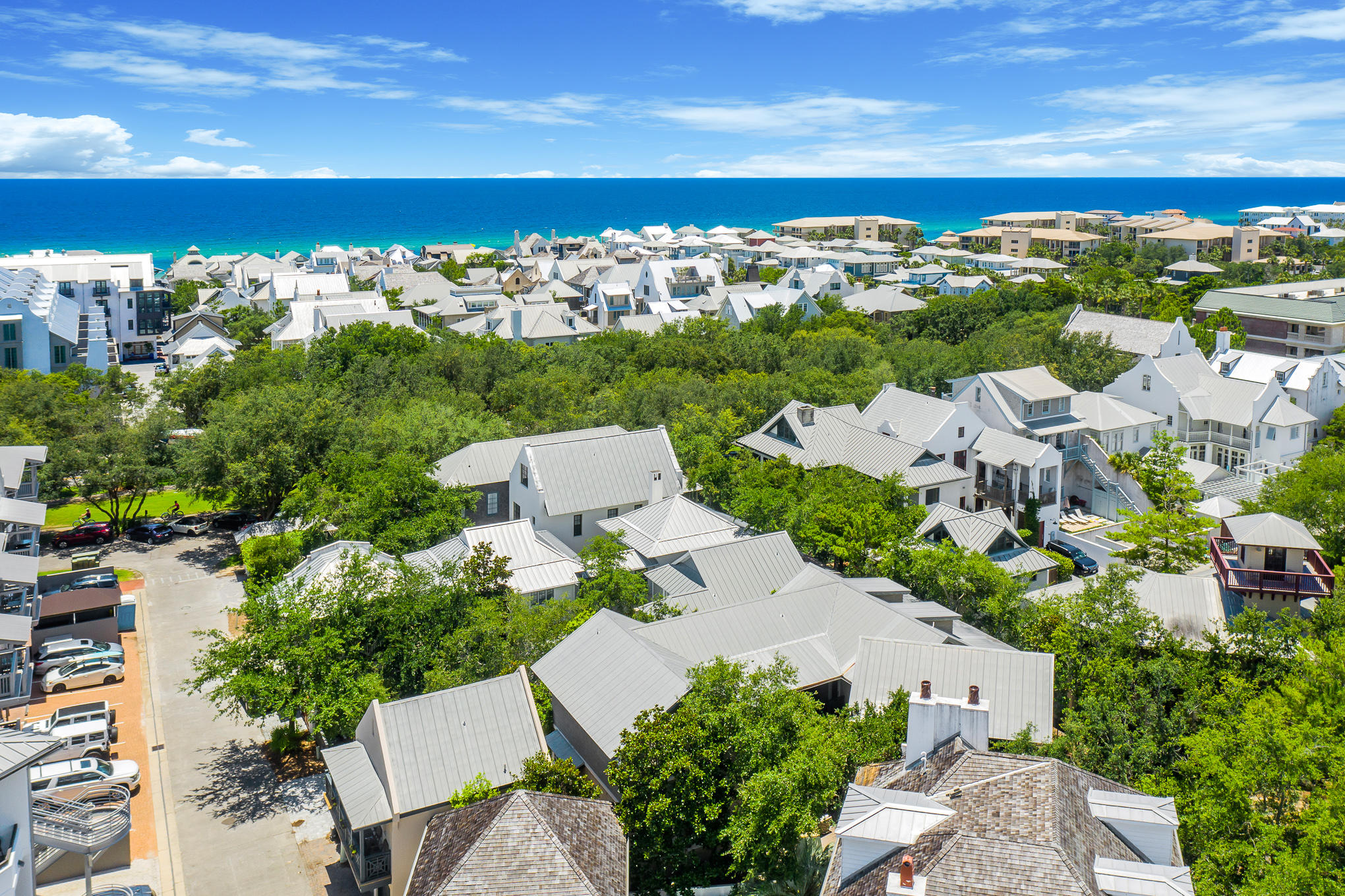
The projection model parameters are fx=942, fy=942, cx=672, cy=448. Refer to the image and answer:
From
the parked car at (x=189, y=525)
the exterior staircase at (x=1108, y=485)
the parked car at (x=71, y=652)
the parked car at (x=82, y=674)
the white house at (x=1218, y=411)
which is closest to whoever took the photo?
the parked car at (x=82, y=674)

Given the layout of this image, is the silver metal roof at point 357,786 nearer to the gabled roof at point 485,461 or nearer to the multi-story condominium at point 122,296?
the gabled roof at point 485,461

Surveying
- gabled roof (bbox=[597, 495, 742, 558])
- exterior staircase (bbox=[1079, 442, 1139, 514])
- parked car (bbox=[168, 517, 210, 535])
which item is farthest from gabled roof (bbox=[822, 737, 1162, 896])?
parked car (bbox=[168, 517, 210, 535])

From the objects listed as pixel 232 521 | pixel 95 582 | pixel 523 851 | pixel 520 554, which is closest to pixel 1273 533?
pixel 520 554

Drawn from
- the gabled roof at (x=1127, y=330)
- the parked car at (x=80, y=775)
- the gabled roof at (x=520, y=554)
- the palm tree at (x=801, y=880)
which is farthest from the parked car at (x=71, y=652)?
the gabled roof at (x=1127, y=330)

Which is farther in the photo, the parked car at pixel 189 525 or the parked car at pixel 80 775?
the parked car at pixel 189 525

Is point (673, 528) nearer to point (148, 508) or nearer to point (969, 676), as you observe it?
point (969, 676)

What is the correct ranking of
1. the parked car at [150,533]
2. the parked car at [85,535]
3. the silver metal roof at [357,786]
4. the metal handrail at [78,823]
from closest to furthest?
the metal handrail at [78,823]
the silver metal roof at [357,786]
the parked car at [85,535]
the parked car at [150,533]

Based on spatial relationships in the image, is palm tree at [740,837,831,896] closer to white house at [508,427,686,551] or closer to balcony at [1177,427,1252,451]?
white house at [508,427,686,551]

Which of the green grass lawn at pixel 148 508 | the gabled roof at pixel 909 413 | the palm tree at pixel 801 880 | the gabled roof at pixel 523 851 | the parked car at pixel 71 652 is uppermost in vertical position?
the gabled roof at pixel 909 413
